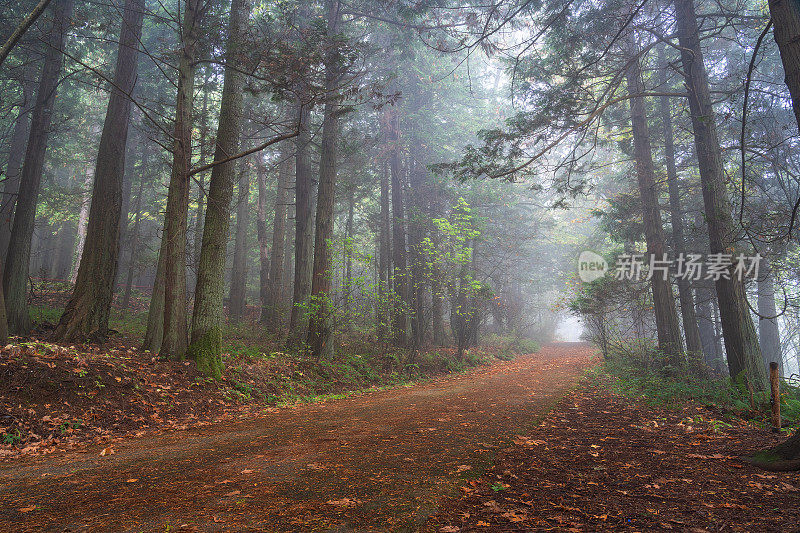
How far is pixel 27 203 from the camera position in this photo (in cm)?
970

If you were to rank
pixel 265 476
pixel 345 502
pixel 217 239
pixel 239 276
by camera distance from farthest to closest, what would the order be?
pixel 239 276 → pixel 217 239 → pixel 265 476 → pixel 345 502

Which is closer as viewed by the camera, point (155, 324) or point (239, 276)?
point (155, 324)

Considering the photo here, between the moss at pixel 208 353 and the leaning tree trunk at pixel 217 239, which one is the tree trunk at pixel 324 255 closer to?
the leaning tree trunk at pixel 217 239

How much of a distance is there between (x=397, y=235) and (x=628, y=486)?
48.9ft

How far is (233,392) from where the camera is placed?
7.35 m

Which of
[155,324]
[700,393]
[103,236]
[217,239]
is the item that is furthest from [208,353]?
[700,393]

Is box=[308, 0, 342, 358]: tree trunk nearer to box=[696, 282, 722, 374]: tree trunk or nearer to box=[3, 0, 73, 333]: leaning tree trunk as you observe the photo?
box=[3, 0, 73, 333]: leaning tree trunk

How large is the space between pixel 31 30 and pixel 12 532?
50.4 feet

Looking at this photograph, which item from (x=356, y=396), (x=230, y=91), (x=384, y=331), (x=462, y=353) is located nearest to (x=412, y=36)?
(x=230, y=91)

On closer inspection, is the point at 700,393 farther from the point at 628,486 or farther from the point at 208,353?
the point at 208,353

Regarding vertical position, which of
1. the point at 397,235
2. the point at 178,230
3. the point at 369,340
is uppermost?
the point at 397,235

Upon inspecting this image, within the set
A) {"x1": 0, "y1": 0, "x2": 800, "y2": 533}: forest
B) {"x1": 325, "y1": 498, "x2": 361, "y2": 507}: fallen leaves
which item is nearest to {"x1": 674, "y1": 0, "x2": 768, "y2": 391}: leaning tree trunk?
{"x1": 0, "y1": 0, "x2": 800, "y2": 533}: forest

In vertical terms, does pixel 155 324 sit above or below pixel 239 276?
below

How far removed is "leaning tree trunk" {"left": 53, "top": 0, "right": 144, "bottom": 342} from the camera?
8133 millimetres
